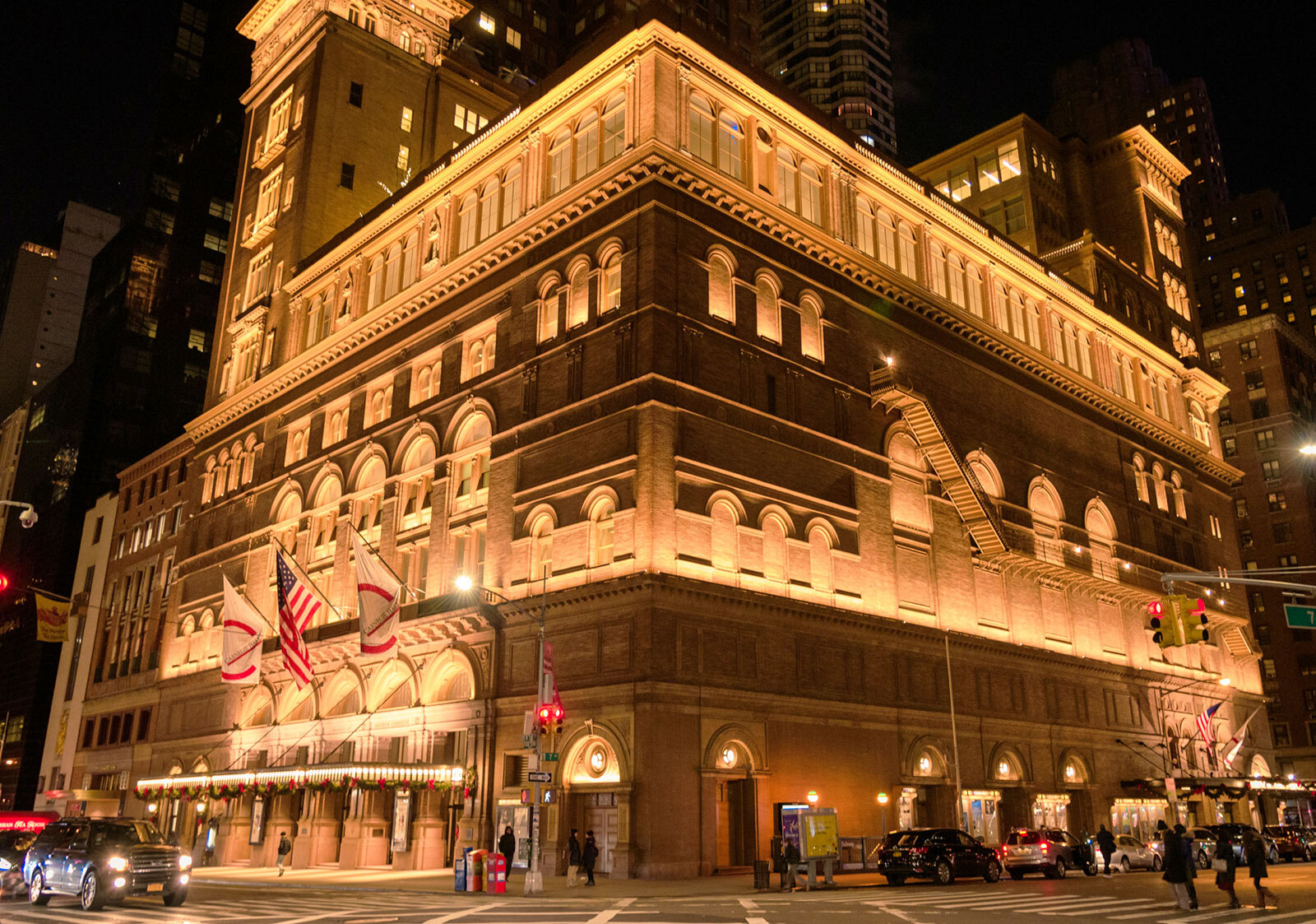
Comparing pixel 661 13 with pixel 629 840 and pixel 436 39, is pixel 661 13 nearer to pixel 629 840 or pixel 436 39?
pixel 629 840

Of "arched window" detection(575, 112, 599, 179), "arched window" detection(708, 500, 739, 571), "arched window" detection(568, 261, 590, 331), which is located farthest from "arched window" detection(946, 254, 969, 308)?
"arched window" detection(708, 500, 739, 571)

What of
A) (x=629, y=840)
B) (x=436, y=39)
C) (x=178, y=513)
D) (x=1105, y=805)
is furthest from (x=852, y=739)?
(x=436, y=39)

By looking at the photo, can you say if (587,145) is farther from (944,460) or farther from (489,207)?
(944,460)

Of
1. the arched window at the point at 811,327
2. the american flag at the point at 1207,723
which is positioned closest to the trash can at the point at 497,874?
the arched window at the point at 811,327

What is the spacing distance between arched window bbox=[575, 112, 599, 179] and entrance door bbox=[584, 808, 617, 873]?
2383 centimetres

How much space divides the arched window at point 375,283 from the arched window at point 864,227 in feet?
76.0

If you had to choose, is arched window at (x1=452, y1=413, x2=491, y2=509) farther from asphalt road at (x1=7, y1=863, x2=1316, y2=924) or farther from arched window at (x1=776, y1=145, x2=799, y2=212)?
asphalt road at (x1=7, y1=863, x2=1316, y2=924)

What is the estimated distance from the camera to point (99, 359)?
9312cm

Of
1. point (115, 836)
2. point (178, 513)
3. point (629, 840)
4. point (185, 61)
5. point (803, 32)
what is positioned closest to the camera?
point (115, 836)

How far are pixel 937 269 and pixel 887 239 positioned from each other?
3.94m

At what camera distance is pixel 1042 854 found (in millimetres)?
34250

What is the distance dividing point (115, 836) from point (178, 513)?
48590 millimetres

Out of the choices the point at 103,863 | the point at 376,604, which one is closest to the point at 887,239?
the point at 376,604

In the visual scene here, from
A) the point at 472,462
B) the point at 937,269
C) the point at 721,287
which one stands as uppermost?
the point at 937,269
